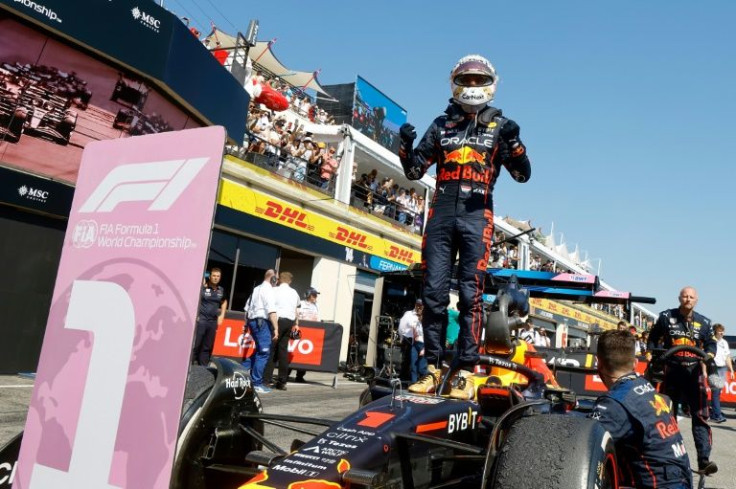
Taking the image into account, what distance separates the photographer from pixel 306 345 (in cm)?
1020

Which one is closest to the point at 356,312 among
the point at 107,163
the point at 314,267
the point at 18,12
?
the point at 314,267

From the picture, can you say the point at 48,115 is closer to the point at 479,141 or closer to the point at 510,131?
the point at 479,141

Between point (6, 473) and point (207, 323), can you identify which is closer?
point (6, 473)

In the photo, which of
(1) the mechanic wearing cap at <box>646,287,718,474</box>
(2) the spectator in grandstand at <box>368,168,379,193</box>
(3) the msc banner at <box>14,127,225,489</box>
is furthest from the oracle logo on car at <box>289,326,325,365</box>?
(2) the spectator in grandstand at <box>368,168,379,193</box>

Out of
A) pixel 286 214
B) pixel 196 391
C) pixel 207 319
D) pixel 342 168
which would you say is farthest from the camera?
pixel 342 168

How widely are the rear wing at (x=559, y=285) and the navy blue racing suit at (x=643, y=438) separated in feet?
7.03

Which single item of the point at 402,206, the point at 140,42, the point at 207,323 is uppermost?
the point at 402,206

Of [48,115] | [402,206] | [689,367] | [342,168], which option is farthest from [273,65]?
[689,367]

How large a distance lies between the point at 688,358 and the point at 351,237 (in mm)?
13022

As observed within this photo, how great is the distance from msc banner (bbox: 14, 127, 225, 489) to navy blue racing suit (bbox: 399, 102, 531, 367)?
6.38 feet

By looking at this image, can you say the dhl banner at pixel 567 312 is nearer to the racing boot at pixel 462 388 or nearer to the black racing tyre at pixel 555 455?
the racing boot at pixel 462 388

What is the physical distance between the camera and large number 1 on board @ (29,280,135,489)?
1.62m

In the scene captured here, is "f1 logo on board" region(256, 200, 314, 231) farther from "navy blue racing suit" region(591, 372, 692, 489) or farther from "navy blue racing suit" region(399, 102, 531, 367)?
"navy blue racing suit" region(591, 372, 692, 489)

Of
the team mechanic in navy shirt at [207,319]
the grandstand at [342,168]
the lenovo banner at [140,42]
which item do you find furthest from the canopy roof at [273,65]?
the team mechanic in navy shirt at [207,319]
